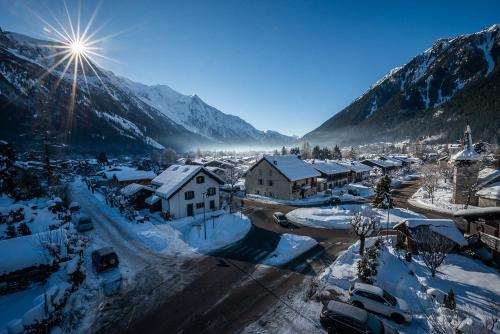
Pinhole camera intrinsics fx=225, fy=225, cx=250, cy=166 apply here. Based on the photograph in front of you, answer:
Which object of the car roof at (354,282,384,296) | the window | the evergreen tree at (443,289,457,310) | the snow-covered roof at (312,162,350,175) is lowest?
the evergreen tree at (443,289,457,310)

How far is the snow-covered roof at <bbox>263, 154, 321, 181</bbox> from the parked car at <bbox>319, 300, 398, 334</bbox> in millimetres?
36528

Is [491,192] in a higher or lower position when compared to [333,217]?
higher

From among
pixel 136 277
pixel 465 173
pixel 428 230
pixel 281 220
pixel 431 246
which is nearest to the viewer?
pixel 431 246

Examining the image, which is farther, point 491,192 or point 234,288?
point 491,192

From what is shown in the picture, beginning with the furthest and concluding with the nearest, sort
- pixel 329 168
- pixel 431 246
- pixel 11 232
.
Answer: pixel 329 168
pixel 11 232
pixel 431 246

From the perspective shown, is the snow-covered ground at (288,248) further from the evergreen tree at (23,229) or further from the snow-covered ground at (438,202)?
the snow-covered ground at (438,202)

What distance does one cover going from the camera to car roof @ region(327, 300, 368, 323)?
40.3 feet

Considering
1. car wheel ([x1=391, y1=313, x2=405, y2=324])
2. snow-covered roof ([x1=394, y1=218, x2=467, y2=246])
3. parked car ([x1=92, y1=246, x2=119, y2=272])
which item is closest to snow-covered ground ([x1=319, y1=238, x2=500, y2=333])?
car wheel ([x1=391, y1=313, x2=405, y2=324])

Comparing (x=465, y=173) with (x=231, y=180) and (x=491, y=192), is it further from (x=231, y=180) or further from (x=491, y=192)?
(x=231, y=180)

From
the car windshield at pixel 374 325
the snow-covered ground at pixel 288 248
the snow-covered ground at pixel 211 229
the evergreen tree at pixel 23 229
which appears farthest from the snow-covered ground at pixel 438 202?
the evergreen tree at pixel 23 229

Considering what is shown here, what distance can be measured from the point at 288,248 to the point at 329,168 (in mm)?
44587

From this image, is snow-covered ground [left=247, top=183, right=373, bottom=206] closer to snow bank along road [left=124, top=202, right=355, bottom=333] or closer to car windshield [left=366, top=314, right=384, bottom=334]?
snow bank along road [left=124, top=202, right=355, bottom=333]

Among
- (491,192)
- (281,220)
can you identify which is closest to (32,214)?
(281,220)

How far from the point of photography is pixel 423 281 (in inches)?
701
